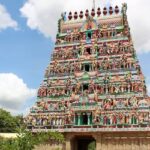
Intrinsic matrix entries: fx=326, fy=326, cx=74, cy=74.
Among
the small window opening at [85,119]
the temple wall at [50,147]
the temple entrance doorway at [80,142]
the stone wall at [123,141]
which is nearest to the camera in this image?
the stone wall at [123,141]

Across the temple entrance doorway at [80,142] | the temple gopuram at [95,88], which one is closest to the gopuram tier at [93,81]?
the temple gopuram at [95,88]

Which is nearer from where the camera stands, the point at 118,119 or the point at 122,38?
the point at 118,119

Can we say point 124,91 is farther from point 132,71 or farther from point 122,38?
point 122,38

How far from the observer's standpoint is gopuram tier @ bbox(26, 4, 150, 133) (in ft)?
131

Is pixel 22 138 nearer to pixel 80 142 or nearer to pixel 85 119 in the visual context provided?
pixel 85 119

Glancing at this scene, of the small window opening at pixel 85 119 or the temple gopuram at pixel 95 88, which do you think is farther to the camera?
the small window opening at pixel 85 119

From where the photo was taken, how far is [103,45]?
151ft

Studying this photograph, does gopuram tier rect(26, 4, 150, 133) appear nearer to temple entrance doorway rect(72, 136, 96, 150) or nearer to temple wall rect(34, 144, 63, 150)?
temple wall rect(34, 144, 63, 150)

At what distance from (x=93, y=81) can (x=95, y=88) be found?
109 cm

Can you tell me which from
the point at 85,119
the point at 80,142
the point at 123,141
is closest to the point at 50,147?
the point at 85,119

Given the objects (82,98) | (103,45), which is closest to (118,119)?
(82,98)

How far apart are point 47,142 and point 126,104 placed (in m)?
11.2

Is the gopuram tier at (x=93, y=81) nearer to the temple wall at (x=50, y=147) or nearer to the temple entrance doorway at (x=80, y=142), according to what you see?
the temple wall at (x=50, y=147)

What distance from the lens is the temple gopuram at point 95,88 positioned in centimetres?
3919
